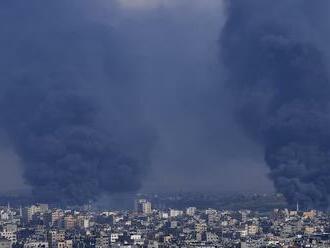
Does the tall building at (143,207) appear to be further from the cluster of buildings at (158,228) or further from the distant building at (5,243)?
the distant building at (5,243)

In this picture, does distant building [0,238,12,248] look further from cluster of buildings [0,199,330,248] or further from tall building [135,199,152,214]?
tall building [135,199,152,214]

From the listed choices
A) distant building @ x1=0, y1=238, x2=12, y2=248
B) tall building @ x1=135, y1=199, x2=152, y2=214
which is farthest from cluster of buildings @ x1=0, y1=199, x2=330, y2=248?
tall building @ x1=135, y1=199, x2=152, y2=214

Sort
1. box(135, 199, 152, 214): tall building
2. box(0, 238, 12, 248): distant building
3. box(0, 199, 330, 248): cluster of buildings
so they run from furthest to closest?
box(135, 199, 152, 214): tall building < box(0, 199, 330, 248): cluster of buildings < box(0, 238, 12, 248): distant building

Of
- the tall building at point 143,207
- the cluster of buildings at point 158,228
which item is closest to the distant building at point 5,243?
the cluster of buildings at point 158,228

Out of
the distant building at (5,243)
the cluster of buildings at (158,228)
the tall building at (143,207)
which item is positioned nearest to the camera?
the distant building at (5,243)

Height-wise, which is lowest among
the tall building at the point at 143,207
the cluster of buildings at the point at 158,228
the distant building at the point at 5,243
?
the distant building at the point at 5,243

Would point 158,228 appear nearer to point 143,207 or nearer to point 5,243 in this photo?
point 5,243

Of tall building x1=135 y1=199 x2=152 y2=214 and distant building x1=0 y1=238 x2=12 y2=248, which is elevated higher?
tall building x1=135 y1=199 x2=152 y2=214

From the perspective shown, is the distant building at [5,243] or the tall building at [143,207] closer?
the distant building at [5,243]

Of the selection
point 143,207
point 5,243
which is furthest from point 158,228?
point 143,207
